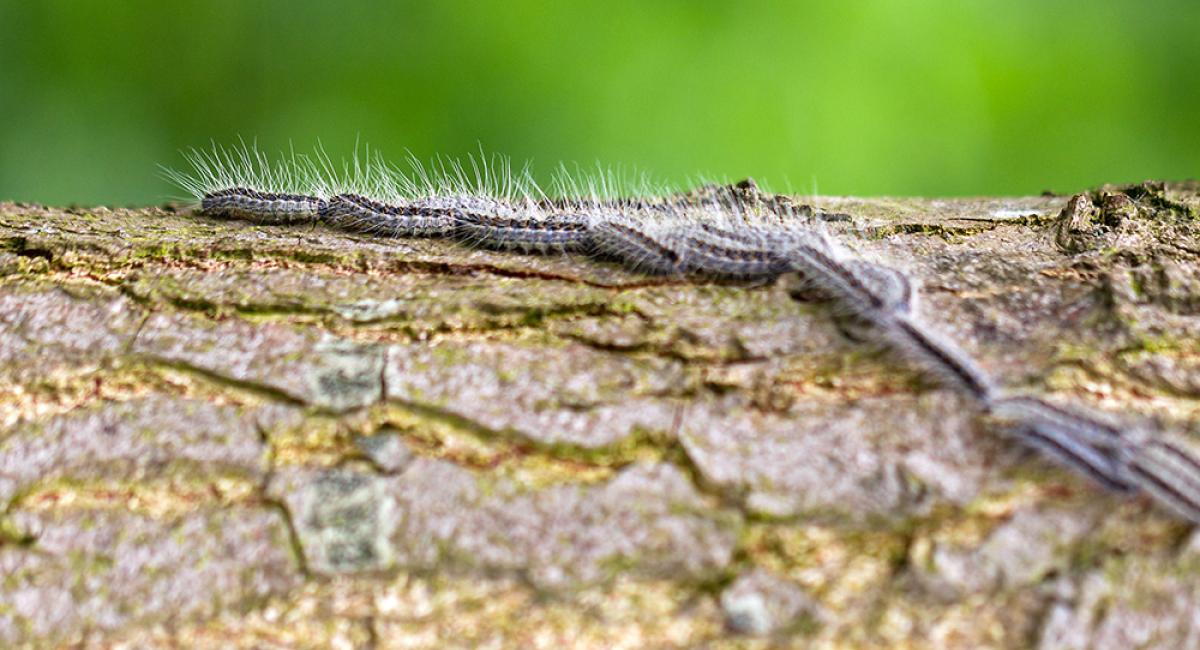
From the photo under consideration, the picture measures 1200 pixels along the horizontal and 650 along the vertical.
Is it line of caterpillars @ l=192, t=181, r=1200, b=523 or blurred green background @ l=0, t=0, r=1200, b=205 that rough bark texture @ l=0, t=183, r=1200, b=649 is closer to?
line of caterpillars @ l=192, t=181, r=1200, b=523

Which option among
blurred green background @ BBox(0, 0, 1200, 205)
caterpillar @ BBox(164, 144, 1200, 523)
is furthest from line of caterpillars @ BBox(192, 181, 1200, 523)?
blurred green background @ BBox(0, 0, 1200, 205)

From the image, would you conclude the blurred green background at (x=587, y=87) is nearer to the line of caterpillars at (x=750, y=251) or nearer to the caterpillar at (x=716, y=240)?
the caterpillar at (x=716, y=240)

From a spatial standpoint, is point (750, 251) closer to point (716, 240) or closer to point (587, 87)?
point (716, 240)

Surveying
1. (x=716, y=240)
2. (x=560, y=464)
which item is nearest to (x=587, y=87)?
(x=716, y=240)

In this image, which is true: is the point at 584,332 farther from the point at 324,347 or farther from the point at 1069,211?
the point at 1069,211

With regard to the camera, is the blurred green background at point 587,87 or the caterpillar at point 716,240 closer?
the caterpillar at point 716,240

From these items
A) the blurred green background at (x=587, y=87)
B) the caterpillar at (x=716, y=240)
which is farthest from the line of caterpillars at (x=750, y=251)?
the blurred green background at (x=587, y=87)
